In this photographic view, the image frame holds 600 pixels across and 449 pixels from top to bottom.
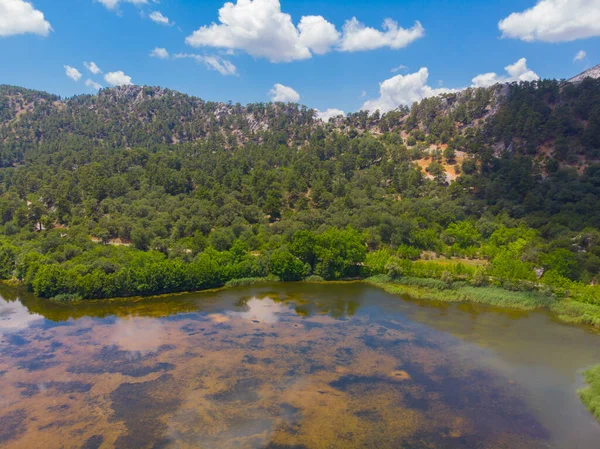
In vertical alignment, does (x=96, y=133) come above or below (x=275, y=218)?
above

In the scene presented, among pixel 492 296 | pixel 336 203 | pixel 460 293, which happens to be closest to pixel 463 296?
pixel 460 293

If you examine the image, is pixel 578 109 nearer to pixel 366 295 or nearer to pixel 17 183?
pixel 366 295

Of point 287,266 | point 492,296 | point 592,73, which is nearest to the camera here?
point 492,296

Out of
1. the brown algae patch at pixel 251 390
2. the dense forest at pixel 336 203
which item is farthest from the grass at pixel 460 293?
the brown algae patch at pixel 251 390

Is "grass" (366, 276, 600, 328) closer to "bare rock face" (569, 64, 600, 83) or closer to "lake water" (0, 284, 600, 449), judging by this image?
"lake water" (0, 284, 600, 449)

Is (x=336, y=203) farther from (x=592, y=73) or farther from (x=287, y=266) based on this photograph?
(x=592, y=73)

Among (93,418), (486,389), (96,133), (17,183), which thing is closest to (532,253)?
(486,389)
